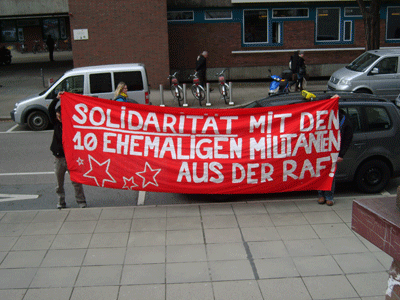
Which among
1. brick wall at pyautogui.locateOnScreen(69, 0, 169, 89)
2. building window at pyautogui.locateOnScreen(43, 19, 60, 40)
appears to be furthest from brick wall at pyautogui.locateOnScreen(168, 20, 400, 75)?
building window at pyautogui.locateOnScreen(43, 19, 60, 40)

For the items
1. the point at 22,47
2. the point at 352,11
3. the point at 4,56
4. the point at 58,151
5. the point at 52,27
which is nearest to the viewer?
the point at 58,151

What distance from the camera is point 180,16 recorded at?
73.8 ft

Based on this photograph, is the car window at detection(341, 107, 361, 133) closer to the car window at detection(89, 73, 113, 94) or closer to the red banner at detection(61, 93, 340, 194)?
the red banner at detection(61, 93, 340, 194)

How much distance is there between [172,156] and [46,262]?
8.32ft

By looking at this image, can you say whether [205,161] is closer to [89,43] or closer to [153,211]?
[153,211]

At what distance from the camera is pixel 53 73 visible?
2614cm

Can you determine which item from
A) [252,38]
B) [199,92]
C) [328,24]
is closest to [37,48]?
[252,38]

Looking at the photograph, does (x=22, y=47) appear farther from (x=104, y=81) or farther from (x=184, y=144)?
(x=184, y=144)

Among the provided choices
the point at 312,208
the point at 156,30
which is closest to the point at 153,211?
the point at 312,208

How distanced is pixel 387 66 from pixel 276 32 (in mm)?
8017

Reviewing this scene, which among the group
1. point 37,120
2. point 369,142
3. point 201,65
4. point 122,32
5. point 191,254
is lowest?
point 191,254

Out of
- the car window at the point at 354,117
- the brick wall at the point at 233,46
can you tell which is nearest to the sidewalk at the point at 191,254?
the car window at the point at 354,117

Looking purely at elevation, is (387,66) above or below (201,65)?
below

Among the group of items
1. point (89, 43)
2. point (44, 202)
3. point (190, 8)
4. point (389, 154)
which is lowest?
point (44, 202)
